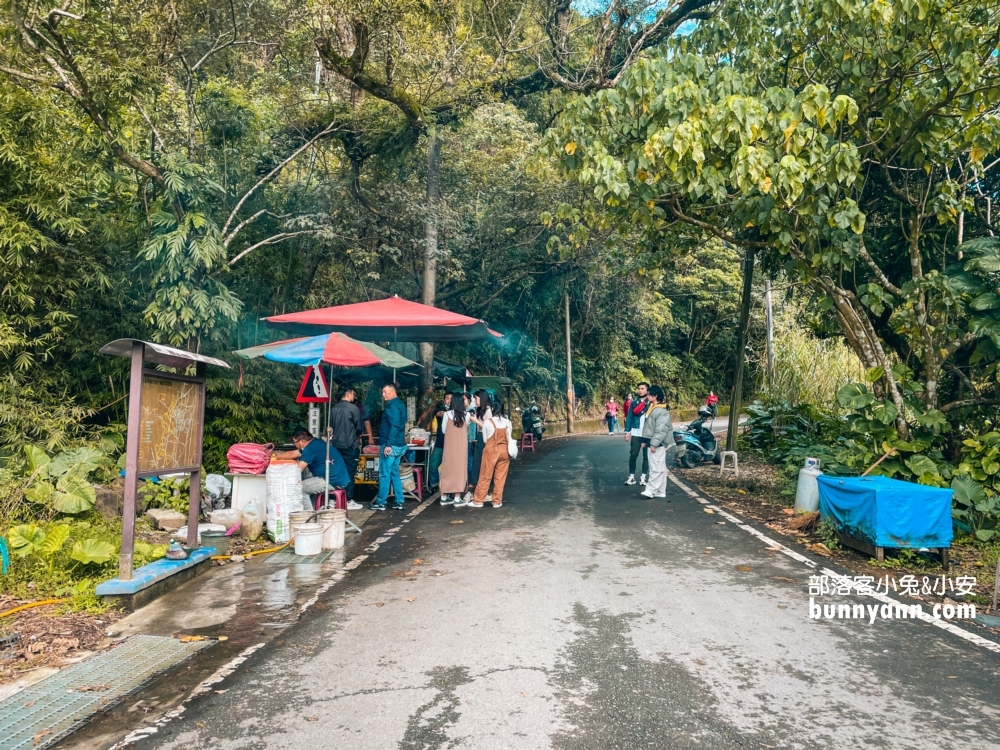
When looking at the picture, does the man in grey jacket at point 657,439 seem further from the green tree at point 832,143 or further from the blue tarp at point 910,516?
the blue tarp at point 910,516

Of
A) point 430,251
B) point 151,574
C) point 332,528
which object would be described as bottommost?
→ point 151,574

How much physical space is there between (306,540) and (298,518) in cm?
42

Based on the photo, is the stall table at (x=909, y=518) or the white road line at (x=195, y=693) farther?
the stall table at (x=909, y=518)

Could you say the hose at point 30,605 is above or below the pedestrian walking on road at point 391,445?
below

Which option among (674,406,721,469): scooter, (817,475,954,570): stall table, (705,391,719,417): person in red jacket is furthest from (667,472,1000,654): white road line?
(705,391,719,417): person in red jacket

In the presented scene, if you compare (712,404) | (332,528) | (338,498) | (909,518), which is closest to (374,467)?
(338,498)

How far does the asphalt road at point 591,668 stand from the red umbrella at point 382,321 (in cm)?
404

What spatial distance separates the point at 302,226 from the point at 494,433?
5.29 meters

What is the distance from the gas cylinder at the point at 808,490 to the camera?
9602 millimetres

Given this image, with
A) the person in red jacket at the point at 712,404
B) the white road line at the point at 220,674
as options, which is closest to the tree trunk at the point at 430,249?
the person in red jacket at the point at 712,404

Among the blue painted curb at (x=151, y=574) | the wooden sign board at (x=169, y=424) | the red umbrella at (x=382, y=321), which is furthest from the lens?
the red umbrella at (x=382, y=321)

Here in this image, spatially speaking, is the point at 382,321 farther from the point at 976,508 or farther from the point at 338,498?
the point at 976,508

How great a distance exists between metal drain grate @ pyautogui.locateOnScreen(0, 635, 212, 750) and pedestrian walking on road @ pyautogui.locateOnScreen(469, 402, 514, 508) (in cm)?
608

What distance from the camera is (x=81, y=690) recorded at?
14.2 feet
